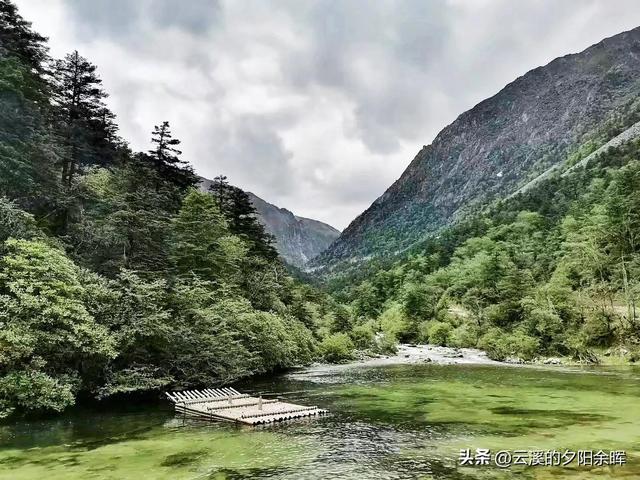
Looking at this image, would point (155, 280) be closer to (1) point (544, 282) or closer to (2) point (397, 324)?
(1) point (544, 282)

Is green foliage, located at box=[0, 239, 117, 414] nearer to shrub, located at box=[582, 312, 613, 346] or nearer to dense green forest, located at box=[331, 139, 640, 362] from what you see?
dense green forest, located at box=[331, 139, 640, 362]

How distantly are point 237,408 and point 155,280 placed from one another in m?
9.94

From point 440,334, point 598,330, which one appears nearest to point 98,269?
point 598,330

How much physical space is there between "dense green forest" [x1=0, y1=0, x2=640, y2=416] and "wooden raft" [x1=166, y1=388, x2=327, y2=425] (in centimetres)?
245

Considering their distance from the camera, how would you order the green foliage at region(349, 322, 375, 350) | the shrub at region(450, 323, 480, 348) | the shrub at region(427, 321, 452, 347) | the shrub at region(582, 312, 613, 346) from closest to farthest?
the shrub at region(582, 312, 613, 346) → the green foliage at region(349, 322, 375, 350) → the shrub at region(450, 323, 480, 348) → the shrub at region(427, 321, 452, 347)

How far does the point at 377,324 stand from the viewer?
86.4 m

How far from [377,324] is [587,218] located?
125 ft

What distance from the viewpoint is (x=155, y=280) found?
1140 inches

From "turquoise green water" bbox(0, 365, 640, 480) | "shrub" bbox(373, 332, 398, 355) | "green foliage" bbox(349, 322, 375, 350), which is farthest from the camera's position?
"green foliage" bbox(349, 322, 375, 350)

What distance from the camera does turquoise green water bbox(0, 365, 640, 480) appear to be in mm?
13664

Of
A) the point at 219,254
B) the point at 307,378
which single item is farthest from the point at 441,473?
the point at 219,254

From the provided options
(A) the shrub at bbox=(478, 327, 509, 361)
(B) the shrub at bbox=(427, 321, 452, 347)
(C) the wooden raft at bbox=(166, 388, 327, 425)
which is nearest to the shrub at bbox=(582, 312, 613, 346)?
(A) the shrub at bbox=(478, 327, 509, 361)

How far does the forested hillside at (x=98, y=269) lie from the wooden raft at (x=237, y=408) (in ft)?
Result: 8.10

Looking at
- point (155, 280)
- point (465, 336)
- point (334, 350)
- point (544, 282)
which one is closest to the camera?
point (155, 280)
